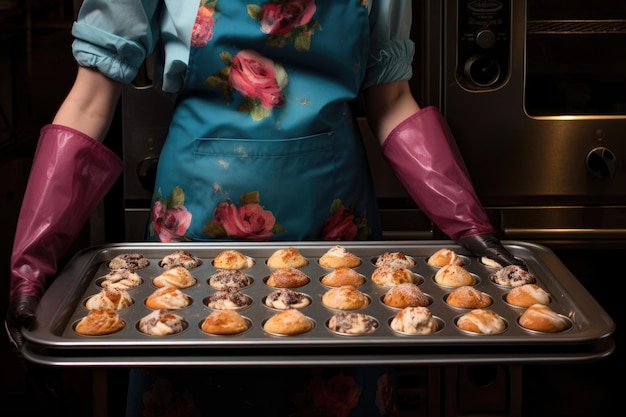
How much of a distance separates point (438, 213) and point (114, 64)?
67 centimetres

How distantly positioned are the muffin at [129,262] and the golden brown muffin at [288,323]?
34cm

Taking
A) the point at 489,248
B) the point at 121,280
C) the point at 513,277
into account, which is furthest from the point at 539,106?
the point at 121,280

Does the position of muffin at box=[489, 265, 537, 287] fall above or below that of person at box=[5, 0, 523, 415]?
below

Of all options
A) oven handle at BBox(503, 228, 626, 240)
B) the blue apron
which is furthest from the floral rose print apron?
oven handle at BBox(503, 228, 626, 240)

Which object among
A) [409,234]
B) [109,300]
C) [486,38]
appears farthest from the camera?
[409,234]

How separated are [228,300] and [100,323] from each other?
21 cm

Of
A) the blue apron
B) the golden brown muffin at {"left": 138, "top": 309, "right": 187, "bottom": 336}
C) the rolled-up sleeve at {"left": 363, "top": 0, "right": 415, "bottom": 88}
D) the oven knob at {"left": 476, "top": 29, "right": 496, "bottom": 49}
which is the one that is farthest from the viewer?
the oven knob at {"left": 476, "top": 29, "right": 496, "bottom": 49}

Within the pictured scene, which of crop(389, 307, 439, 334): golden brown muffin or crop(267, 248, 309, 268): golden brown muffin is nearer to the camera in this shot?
crop(389, 307, 439, 334): golden brown muffin

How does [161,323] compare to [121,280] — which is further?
[121,280]

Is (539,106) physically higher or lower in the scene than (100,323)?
higher

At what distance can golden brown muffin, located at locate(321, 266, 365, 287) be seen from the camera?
4.93 ft

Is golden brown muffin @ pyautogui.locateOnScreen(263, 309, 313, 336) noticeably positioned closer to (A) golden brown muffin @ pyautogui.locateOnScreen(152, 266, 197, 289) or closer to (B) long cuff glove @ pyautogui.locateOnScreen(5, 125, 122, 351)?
(A) golden brown muffin @ pyautogui.locateOnScreen(152, 266, 197, 289)

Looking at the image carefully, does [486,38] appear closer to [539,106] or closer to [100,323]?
[539,106]

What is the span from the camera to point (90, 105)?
64.5 inches
